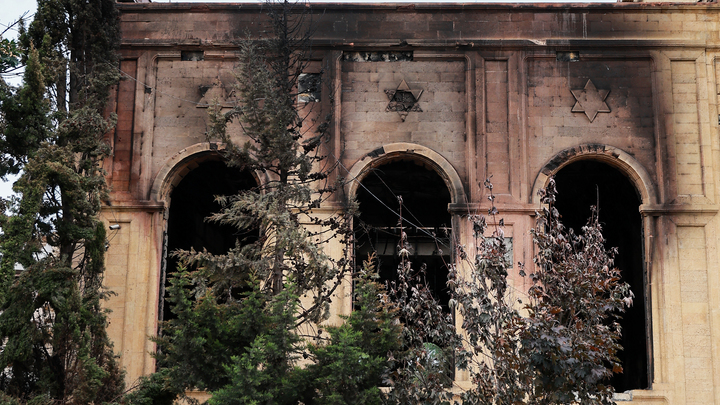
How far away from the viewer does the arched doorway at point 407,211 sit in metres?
23.1

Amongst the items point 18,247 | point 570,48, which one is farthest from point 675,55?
point 18,247

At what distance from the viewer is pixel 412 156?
58.1 feet

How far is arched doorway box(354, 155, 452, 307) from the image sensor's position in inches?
911

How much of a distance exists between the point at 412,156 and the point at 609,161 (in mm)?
4349

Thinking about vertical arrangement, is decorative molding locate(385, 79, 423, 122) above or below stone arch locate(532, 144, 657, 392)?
above

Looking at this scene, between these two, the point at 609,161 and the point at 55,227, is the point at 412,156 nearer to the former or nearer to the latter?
the point at 609,161

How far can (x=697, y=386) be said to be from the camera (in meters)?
16.4

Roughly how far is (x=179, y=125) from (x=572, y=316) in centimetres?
1059

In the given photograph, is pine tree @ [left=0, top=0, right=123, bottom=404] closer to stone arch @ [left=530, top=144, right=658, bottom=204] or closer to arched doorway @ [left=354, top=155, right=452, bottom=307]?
arched doorway @ [left=354, top=155, right=452, bottom=307]

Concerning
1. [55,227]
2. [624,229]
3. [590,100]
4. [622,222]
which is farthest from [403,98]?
[624,229]

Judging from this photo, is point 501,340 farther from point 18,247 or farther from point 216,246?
point 216,246

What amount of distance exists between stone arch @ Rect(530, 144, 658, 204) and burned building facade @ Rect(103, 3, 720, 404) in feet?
0.10

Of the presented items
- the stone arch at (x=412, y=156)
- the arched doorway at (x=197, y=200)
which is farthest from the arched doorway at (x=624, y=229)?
the arched doorway at (x=197, y=200)

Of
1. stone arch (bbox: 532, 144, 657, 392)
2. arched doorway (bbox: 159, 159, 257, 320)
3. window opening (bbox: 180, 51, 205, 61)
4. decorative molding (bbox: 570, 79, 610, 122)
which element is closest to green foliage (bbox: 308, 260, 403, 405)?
decorative molding (bbox: 570, 79, 610, 122)
